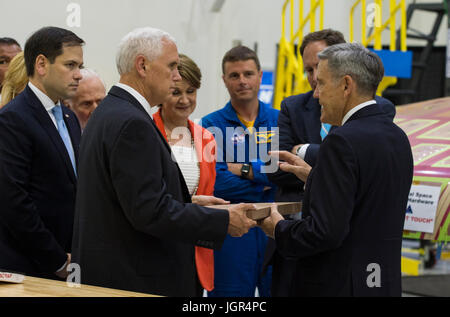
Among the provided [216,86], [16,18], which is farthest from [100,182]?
[216,86]

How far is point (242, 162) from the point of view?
3256mm

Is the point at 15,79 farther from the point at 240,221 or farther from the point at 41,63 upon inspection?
the point at 240,221

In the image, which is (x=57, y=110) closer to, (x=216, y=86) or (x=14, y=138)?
(x=14, y=138)

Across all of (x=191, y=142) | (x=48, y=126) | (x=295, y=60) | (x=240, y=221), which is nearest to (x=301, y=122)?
(x=191, y=142)

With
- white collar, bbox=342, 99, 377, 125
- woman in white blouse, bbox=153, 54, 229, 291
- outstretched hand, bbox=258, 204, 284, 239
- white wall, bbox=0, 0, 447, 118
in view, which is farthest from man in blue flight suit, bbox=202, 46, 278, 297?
white wall, bbox=0, 0, 447, 118

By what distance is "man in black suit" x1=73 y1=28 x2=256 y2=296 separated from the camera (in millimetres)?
1918

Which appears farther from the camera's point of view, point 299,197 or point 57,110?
point 299,197

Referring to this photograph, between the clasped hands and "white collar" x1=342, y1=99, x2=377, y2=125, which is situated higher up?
"white collar" x1=342, y1=99, x2=377, y2=125

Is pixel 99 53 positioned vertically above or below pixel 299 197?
above

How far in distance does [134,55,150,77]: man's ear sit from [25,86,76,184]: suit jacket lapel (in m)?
0.56

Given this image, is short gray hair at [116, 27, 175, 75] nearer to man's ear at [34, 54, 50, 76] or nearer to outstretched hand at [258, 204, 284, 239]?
man's ear at [34, 54, 50, 76]

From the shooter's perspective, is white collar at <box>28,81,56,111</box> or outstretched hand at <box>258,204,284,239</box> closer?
outstretched hand at <box>258,204,284,239</box>

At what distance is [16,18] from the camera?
4297 millimetres

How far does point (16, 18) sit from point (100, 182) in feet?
9.24
